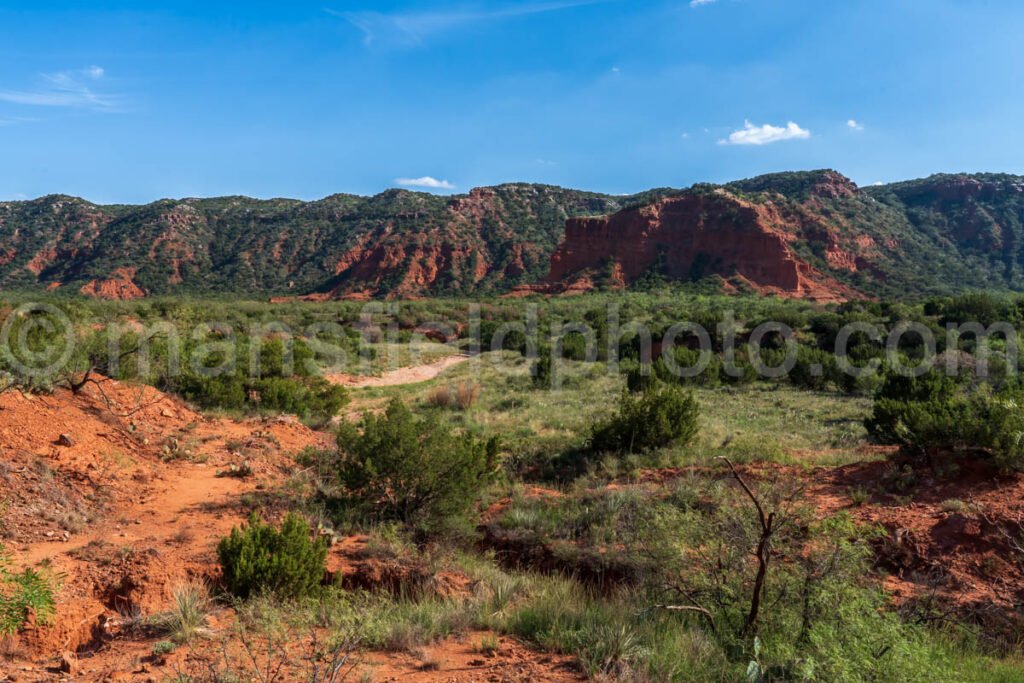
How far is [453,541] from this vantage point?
22.0ft

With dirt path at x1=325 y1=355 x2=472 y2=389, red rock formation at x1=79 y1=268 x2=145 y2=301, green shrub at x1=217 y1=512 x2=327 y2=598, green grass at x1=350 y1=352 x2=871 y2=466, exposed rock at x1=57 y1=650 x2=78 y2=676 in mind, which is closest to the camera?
exposed rock at x1=57 y1=650 x2=78 y2=676

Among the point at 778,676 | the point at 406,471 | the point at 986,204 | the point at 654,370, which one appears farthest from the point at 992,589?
the point at 986,204

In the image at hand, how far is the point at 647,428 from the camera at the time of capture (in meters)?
9.98

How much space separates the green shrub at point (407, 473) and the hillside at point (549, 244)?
193 ft

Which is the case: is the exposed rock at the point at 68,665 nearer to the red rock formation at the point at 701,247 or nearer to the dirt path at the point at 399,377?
the dirt path at the point at 399,377

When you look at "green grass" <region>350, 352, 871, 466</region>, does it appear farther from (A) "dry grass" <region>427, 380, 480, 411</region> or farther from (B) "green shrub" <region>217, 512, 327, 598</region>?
(B) "green shrub" <region>217, 512, 327, 598</region>

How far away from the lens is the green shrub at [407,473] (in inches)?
277

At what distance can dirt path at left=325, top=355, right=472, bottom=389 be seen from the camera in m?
22.6

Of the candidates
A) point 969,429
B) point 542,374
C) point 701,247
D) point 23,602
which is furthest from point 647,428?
point 701,247

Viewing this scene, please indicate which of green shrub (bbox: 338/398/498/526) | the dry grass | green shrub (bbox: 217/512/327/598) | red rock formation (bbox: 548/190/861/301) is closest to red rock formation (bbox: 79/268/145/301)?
red rock formation (bbox: 548/190/861/301)

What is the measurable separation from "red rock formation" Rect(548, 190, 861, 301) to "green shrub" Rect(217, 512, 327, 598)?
2397 inches

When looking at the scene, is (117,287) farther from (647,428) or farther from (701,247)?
(647,428)

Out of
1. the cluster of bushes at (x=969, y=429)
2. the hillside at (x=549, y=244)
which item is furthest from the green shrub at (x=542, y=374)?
the hillside at (x=549, y=244)

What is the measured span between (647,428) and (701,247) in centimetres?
6474
